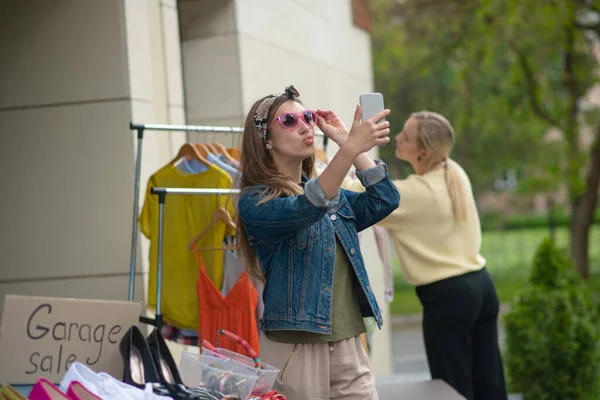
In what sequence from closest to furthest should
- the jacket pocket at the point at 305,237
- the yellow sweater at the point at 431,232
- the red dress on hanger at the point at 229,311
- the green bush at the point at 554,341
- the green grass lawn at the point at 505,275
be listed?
the jacket pocket at the point at 305,237 → the red dress on hanger at the point at 229,311 → the yellow sweater at the point at 431,232 → the green bush at the point at 554,341 → the green grass lawn at the point at 505,275

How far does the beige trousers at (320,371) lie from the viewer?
314cm

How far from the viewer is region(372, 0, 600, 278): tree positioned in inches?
492

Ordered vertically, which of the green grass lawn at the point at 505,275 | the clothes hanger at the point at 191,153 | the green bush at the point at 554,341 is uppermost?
the clothes hanger at the point at 191,153

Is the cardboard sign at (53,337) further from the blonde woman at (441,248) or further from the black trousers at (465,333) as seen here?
the black trousers at (465,333)

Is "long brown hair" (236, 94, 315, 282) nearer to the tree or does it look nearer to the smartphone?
the smartphone

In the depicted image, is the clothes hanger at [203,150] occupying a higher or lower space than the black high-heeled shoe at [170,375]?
higher

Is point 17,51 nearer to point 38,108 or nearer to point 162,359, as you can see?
point 38,108

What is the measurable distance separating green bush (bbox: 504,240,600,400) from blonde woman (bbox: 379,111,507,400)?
188 cm

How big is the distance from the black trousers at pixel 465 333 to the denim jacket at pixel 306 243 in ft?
6.76

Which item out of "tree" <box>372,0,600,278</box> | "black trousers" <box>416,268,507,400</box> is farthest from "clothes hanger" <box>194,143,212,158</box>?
"tree" <box>372,0,600,278</box>

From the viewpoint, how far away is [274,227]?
9.93ft

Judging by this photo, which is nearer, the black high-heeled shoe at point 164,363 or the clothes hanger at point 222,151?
the black high-heeled shoe at point 164,363

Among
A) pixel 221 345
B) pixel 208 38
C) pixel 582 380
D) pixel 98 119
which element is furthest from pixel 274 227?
pixel 582 380

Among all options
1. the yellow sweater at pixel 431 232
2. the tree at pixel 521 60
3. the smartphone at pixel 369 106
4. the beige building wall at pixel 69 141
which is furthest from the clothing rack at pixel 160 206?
the tree at pixel 521 60
